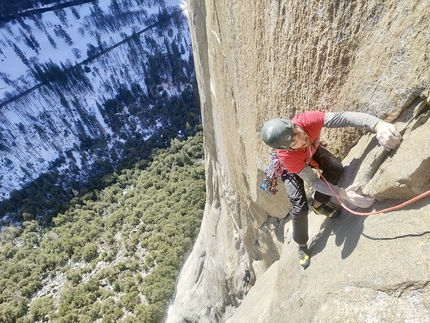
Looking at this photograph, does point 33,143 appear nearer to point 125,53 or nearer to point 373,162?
point 125,53

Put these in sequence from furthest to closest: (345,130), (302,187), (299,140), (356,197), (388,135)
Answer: (345,130) → (302,187) → (299,140) → (356,197) → (388,135)

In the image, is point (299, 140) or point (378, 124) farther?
point (299, 140)

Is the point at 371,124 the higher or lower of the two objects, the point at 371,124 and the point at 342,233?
the higher

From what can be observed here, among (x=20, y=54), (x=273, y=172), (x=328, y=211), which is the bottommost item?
(x=328, y=211)

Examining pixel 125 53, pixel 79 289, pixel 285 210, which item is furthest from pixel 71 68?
pixel 285 210

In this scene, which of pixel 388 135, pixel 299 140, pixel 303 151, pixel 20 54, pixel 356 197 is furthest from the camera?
pixel 20 54

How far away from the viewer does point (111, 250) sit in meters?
37.1

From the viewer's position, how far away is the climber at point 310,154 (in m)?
3.72

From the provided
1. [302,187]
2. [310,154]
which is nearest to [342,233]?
[302,187]

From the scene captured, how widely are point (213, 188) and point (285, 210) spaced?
702cm

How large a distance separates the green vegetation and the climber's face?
26237mm

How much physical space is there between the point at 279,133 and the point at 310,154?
790mm

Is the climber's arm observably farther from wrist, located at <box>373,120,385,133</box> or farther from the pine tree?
the pine tree

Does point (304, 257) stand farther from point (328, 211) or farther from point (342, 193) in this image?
point (342, 193)
